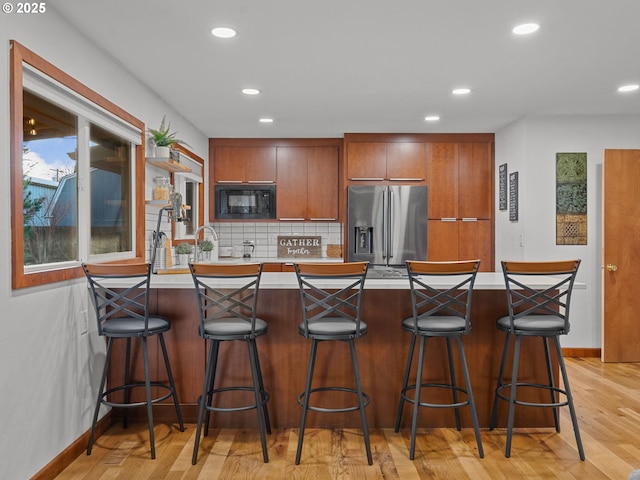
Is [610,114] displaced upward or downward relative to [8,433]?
upward

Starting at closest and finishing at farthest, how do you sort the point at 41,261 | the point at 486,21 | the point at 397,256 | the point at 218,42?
the point at 41,261, the point at 486,21, the point at 218,42, the point at 397,256

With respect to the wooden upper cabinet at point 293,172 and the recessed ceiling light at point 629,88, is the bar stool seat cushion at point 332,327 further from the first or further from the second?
the wooden upper cabinet at point 293,172

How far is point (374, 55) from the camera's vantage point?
3416 millimetres

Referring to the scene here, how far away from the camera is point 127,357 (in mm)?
3262

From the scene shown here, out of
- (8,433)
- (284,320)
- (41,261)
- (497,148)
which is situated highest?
(497,148)

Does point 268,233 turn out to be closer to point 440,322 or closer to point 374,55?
point 374,55

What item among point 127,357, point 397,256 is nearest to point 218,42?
point 127,357

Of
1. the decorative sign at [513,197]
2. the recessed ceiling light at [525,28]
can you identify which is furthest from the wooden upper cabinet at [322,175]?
the recessed ceiling light at [525,28]

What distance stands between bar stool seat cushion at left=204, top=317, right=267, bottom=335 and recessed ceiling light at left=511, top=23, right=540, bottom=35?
2.24m

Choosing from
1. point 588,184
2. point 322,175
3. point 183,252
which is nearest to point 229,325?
point 183,252

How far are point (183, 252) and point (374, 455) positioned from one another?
2305 mm

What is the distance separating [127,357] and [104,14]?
2011mm

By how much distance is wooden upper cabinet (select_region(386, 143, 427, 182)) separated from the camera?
6121 mm

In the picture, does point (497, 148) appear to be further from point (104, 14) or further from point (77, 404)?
point (77, 404)
